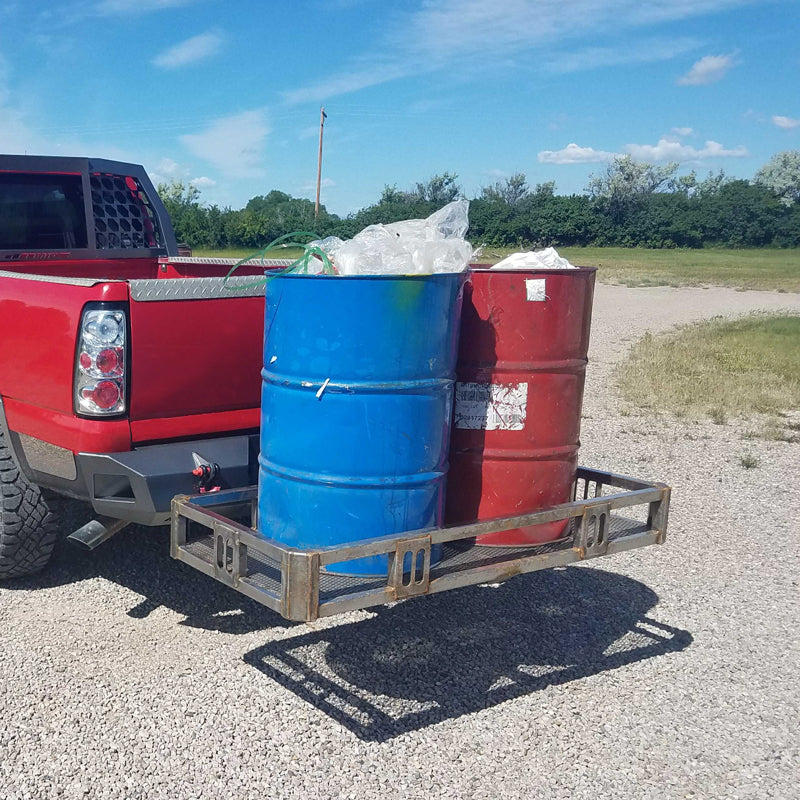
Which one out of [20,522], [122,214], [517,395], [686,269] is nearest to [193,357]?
[20,522]

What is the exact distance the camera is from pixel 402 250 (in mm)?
3342

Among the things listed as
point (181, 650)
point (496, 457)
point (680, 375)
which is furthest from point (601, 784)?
point (680, 375)

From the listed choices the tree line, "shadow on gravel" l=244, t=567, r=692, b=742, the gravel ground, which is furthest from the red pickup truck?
the tree line

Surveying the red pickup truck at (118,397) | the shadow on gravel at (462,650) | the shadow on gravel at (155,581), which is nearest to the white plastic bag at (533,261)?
the red pickup truck at (118,397)

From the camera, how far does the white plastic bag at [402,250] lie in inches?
129

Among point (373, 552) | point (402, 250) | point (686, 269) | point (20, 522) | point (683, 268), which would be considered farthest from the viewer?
point (683, 268)

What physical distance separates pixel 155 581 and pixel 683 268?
4275 cm

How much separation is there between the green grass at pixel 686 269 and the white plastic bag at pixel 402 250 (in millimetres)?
19898

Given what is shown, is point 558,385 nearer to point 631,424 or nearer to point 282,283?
point 282,283

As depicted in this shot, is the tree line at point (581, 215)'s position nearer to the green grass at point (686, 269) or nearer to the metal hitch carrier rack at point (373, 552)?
the green grass at point (686, 269)

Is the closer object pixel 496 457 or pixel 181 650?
pixel 496 457

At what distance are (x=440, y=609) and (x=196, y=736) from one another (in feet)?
5.18

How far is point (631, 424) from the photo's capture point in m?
9.30

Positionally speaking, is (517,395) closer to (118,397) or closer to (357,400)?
(357,400)
